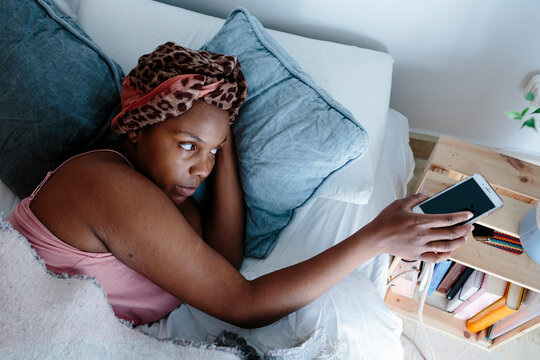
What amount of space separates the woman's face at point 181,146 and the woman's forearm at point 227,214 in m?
0.14

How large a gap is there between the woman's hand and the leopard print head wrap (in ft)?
1.38

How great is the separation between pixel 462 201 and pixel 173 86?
0.67m

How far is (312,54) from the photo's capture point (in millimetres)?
1165

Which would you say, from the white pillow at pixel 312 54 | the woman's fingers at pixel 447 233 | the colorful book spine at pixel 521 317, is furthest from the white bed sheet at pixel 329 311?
the colorful book spine at pixel 521 317

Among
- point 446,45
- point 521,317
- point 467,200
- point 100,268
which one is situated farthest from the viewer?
point 446,45

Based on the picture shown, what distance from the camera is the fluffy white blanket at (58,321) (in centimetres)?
61

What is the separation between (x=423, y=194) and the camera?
0.84 metres

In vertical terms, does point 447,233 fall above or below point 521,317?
above

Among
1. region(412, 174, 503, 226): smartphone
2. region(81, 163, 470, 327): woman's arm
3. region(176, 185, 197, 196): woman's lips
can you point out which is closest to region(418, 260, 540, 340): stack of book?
region(412, 174, 503, 226): smartphone

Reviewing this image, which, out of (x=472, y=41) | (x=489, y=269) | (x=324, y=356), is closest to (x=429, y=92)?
(x=472, y=41)

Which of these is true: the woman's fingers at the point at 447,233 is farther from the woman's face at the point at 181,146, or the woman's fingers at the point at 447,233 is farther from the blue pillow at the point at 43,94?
the blue pillow at the point at 43,94

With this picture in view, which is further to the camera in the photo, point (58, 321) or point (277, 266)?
point (277, 266)

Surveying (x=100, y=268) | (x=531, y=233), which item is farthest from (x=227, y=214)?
(x=531, y=233)

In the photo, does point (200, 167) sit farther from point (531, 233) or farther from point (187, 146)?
point (531, 233)
